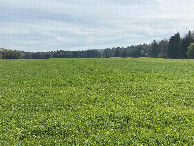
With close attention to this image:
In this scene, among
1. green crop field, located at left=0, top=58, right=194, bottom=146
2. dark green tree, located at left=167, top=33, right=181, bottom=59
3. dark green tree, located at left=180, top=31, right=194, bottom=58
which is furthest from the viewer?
dark green tree, located at left=167, top=33, right=181, bottom=59

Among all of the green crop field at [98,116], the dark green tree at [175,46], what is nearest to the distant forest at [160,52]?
the dark green tree at [175,46]

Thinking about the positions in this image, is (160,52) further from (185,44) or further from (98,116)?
(98,116)

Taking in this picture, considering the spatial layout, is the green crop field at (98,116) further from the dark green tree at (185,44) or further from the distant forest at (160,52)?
the dark green tree at (185,44)

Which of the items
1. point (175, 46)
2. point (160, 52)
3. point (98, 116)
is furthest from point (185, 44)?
point (98, 116)

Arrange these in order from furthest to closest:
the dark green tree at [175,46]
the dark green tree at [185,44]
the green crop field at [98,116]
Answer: the dark green tree at [175,46], the dark green tree at [185,44], the green crop field at [98,116]

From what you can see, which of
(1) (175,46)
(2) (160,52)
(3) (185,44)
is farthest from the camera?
(2) (160,52)

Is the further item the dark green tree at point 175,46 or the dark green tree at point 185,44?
the dark green tree at point 175,46

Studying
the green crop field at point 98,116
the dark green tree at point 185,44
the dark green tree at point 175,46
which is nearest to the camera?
the green crop field at point 98,116

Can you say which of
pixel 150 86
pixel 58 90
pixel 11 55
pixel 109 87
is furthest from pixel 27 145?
pixel 11 55

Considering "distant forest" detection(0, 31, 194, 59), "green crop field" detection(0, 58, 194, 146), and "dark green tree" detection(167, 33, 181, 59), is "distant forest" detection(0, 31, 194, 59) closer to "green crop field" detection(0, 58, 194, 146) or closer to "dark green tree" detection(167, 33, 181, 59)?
"dark green tree" detection(167, 33, 181, 59)

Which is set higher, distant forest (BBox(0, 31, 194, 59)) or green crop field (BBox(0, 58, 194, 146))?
distant forest (BBox(0, 31, 194, 59))

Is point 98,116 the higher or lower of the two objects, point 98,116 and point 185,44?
the lower

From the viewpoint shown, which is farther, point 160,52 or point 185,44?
point 160,52

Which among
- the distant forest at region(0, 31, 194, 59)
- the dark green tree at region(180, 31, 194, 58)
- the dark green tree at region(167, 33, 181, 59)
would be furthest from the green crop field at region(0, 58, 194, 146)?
the dark green tree at region(167, 33, 181, 59)
